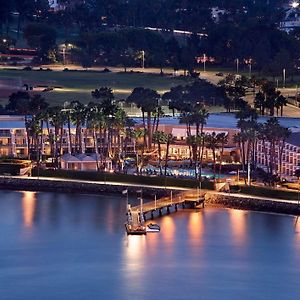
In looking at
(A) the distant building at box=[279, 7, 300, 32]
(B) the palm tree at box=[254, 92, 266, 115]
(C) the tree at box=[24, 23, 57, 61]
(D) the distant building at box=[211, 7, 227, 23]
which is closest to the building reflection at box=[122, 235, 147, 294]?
(B) the palm tree at box=[254, 92, 266, 115]

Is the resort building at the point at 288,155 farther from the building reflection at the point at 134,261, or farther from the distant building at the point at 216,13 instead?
the distant building at the point at 216,13

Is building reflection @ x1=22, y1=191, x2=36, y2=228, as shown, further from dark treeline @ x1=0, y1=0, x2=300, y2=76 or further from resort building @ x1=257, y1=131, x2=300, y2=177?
dark treeline @ x1=0, y1=0, x2=300, y2=76

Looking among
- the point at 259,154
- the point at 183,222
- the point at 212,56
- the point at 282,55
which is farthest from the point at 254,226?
the point at 212,56

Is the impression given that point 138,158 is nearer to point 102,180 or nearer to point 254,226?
point 102,180

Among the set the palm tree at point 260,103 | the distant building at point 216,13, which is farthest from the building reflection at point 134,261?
the distant building at point 216,13

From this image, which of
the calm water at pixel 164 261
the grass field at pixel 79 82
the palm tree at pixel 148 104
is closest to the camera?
the calm water at pixel 164 261

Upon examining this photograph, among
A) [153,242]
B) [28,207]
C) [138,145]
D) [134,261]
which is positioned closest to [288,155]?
[138,145]
